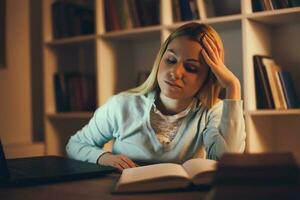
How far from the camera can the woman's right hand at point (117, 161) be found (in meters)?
1.29

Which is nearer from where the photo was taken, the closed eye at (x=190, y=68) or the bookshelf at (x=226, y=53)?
the closed eye at (x=190, y=68)

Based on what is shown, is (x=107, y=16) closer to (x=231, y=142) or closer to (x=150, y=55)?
(x=150, y=55)

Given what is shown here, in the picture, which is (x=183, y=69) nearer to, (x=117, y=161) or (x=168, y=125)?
(x=168, y=125)

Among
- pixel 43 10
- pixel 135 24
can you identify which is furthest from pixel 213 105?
pixel 43 10

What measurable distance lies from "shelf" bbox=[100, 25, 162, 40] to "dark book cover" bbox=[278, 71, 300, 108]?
0.57 metres

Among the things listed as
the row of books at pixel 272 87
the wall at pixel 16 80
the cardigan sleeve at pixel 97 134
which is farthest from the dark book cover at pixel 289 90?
the wall at pixel 16 80

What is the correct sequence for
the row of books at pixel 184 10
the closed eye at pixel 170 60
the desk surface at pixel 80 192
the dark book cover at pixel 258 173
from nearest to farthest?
the dark book cover at pixel 258 173 < the desk surface at pixel 80 192 < the closed eye at pixel 170 60 < the row of books at pixel 184 10

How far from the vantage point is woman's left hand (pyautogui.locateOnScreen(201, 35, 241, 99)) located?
133 cm

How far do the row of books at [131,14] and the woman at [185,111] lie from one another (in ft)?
2.37

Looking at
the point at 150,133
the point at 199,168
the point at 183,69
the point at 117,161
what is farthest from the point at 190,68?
the point at 199,168

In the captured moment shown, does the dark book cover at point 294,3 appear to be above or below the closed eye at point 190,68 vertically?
Answer: above

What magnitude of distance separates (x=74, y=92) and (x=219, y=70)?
123cm

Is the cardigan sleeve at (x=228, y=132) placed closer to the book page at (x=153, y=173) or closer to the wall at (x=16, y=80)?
the book page at (x=153, y=173)

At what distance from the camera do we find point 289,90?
5.77 ft
